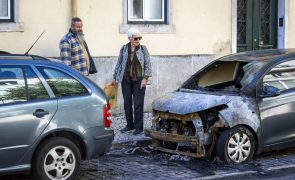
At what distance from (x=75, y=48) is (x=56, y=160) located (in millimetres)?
3559

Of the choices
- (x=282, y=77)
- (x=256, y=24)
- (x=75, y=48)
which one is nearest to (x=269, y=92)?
(x=282, y=77)

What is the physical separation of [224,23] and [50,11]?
4.19 meters

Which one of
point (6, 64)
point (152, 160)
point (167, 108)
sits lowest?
point (152, 160)

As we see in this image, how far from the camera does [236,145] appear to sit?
8.66 m

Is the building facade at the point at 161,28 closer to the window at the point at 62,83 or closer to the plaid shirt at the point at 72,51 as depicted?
the plaid shirt at the point at 72,51

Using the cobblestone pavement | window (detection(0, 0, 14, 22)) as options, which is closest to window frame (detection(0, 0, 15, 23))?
window (detection(0, 0, 14, 22))

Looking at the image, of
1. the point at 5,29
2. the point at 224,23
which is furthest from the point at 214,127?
the point at 224,23

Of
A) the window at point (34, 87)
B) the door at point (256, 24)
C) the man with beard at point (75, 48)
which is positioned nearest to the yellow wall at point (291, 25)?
the door at point (256, 24)

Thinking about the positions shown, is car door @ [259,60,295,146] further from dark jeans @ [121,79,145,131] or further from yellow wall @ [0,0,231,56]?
yellow wall @ [0,0,231,56]

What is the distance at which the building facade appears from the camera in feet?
39.0

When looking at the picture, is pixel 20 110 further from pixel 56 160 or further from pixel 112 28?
pixel 112 28

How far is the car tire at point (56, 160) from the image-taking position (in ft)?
23.6

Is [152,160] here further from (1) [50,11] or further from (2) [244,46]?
(2) [244,46]

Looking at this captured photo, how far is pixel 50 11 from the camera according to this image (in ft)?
39.7
